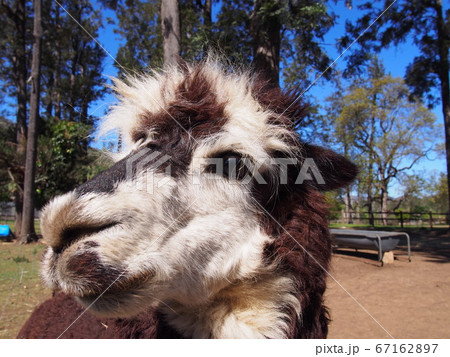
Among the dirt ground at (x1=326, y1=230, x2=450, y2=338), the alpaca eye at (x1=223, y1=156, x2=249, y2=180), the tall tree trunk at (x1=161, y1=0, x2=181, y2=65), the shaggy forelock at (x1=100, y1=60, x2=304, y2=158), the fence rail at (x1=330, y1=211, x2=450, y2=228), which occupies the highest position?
the tall tree trunk at (x1=161, y1=0, x2=181, y2=65)

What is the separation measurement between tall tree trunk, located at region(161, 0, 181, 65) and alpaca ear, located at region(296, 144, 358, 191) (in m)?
3.69

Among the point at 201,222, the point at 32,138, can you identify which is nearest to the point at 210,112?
the point at 201,222

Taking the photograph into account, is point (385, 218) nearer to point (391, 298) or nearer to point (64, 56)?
point (391, 298)

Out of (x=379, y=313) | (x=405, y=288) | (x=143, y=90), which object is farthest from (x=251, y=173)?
(x=405, y=288)

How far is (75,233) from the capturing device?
135 cm

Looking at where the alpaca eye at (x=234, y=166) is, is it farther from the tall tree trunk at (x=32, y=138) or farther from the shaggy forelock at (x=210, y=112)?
the tall tree trunk at (x=32, y=138)

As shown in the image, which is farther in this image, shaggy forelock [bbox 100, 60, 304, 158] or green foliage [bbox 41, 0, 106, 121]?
green foliage [bbox 41, 0, 106, 121]

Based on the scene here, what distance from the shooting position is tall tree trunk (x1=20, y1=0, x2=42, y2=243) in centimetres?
1178

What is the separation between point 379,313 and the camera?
5.73 meters

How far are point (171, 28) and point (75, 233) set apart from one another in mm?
4704

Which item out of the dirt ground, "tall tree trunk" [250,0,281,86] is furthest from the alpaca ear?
"tall tree trunk" [250,0,281,86]

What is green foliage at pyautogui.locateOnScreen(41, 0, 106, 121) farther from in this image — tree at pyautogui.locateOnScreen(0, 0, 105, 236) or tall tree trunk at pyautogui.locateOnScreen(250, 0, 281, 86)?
tall tree trunk at pyautogui.locateOnScreen(250, 0, 281, 86)

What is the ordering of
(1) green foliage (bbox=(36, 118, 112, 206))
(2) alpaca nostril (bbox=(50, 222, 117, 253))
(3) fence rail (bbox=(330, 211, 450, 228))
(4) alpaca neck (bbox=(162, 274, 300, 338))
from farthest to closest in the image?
1. (3) fence rail (bbox=(330, 211, 450, 228))
2. (1) green foliage (bbox=(36, 118, 112, 206))
3. (4) alpaca neck (bbox=(162, 274, 300, 338))
4. (2) alpaca nostril (bbox=(50, 222, 117, 253))

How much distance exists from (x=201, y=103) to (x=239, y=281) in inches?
41.9
